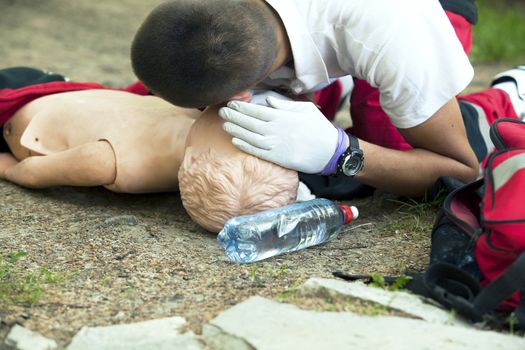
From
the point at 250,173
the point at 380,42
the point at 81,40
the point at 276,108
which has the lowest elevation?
the point at 81,40

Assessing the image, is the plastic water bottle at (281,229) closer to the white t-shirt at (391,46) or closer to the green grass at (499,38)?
Answer: the white t-shirt at (391,46)

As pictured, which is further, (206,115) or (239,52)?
(206,115)

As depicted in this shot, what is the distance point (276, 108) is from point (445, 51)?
47 cm

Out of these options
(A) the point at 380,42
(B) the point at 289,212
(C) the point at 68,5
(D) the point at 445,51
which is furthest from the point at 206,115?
(C) the point at 68,5

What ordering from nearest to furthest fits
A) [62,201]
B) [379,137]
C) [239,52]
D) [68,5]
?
1. [239,52]
2. [62,201]
3. [379,137]
4. [68,5]

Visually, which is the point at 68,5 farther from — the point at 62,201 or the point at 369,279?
the point at 369,279

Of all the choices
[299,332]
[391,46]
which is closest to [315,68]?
[391,46]

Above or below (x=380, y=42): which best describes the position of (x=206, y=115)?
below

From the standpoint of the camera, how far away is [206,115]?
2084 millimetres

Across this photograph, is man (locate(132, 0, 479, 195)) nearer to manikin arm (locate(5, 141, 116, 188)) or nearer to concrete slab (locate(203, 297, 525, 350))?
manikin arm (locate(5, 141, 116, 188))

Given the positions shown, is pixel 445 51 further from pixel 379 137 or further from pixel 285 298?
pixel 285 298

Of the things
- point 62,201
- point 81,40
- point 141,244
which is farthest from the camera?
point 81,40

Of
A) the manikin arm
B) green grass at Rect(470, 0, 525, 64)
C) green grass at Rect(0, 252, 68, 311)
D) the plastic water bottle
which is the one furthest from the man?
green grass at Rect(470, 0, 525, 64)

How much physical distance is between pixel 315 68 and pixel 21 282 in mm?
932
